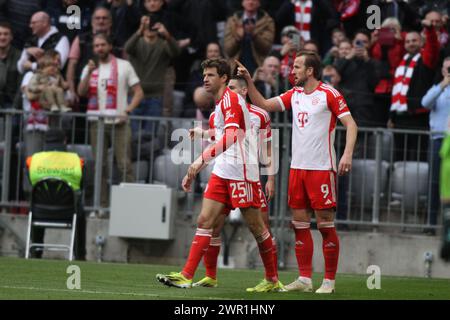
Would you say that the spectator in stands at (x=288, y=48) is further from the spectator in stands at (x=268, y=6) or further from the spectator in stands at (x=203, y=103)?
the spectator in stands at (x=268, y=6)

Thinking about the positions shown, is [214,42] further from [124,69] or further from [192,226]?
[192,226]

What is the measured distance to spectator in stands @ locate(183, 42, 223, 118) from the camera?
2011cm

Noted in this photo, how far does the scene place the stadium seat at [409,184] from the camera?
18906mm

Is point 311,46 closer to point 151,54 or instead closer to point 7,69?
point 151,54

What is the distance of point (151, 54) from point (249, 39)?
1.60 metres

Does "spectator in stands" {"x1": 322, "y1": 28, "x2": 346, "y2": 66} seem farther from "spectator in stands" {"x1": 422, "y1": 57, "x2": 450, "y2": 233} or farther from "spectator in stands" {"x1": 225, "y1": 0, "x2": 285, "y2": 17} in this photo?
"spectator in stands" {"x1": 422, "y1": 57, "x2": 450, "y2": 233}

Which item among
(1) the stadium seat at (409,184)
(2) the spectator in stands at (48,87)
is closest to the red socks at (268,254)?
(1) the stadium seat at (409,184)

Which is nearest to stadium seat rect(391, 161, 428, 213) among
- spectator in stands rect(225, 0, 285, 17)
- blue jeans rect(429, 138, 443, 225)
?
blue jeans rect(429, 138, 443, 225)

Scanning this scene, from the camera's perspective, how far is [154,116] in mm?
20078

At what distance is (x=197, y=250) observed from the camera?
500 inches

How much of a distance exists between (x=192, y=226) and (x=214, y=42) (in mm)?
3245
